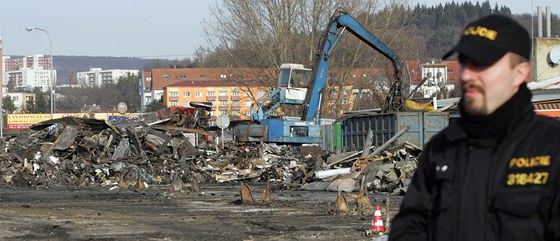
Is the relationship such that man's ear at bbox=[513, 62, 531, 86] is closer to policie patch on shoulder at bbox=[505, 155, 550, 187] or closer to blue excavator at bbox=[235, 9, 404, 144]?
policie patch on shoulder at bbox=[505, 155, 550, 187]

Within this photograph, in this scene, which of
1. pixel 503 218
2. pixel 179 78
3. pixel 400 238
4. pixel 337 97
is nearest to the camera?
pixel 503 218

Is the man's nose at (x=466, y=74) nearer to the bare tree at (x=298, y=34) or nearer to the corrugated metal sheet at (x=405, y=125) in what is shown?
the corrugated metal sheet at (x=405, y=125)

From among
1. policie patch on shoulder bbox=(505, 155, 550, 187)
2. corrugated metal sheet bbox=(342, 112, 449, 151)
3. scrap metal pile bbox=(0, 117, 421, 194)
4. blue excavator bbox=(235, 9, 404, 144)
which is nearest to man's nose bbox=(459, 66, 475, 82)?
policie patch on shoulder bbox=(505, 155, 550, 187)

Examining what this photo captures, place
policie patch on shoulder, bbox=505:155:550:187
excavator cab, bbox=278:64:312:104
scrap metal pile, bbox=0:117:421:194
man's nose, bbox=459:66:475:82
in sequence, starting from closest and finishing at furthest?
policie patch on shoulder, bbox=505:155:550:187 < man's nose, bbox=459:66:475:82 < scrap metal pile, bbox=0:117:421:194 < excavator cab, bbox=278:64:312:104

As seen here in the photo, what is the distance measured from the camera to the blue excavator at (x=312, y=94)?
40.4 m

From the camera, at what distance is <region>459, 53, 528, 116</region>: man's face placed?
336 cm

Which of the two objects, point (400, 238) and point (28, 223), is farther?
point (28, 223)

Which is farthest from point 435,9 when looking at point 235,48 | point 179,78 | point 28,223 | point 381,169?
point 28,223

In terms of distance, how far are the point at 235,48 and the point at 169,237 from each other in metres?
51.1

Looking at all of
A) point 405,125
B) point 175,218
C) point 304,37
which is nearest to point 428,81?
point 304,37

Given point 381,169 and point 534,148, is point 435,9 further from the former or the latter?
point 534,148

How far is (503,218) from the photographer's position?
333cm

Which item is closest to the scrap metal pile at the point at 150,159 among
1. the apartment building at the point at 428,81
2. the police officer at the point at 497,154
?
the apartment building at the point at 428,81

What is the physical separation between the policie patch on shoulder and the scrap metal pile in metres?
23.6
